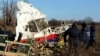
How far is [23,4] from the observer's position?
21938mm

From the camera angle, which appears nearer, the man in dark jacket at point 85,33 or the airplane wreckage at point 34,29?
the man in dark jacket at point 85,33

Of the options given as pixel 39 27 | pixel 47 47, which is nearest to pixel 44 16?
pixel 39 27

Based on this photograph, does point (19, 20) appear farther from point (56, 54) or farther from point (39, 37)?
point (56, 54)

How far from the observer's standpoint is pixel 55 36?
21.2 m

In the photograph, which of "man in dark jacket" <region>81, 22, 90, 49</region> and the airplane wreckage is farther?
→ the airplane wreckage

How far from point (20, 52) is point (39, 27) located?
7933mm

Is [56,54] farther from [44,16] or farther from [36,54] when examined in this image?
[44,16]

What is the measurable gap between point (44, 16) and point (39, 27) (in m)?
0.94

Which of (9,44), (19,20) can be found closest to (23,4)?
(19,20)

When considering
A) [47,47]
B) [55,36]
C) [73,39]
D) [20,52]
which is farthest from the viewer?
[55,36]

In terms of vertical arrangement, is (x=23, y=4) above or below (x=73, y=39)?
above

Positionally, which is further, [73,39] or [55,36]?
[55,36]

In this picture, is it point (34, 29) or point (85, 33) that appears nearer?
point (85, 33)

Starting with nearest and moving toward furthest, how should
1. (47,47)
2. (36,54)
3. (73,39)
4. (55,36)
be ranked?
(73,39)
(36,54)
(47,47)
(55,36)
